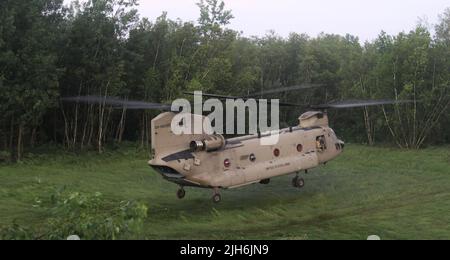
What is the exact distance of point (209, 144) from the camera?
13984 millimetres

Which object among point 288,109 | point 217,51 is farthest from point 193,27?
point 288,109

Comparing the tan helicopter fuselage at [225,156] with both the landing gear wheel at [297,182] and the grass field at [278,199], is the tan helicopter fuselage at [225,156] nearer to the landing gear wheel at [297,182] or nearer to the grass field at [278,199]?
the landing gear wheel at [297,182]

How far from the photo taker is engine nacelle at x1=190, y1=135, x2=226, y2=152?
13.8 metres

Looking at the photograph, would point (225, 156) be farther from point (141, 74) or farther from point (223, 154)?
point (141, 74)

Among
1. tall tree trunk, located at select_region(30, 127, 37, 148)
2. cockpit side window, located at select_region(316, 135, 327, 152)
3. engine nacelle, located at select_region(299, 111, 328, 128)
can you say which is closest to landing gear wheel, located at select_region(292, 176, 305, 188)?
cockpit side window, located at select_region(316, 135, 327, 152)

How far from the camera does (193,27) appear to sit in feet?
104

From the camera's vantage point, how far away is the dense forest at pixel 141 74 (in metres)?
21.9

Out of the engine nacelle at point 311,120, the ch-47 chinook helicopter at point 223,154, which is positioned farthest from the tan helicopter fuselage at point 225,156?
the engine nacelle at point 311,120

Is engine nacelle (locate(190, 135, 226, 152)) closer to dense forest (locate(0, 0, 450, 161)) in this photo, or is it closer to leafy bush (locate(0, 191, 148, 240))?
leafy bush (locate(0, 191, 148, 240))

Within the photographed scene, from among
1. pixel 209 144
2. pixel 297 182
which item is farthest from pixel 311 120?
pixel 209 144

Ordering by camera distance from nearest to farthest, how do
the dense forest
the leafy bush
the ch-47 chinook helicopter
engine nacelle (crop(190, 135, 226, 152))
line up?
the leafy bush < the ch-47 chinook helicopter < engine nacelle (crop(190, 135, 226, 152)) < the dense forest

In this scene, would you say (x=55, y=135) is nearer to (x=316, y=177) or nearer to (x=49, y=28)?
(x=49, y=28)

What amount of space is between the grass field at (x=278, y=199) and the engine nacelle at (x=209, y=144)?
173 cm

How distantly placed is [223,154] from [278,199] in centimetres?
270
